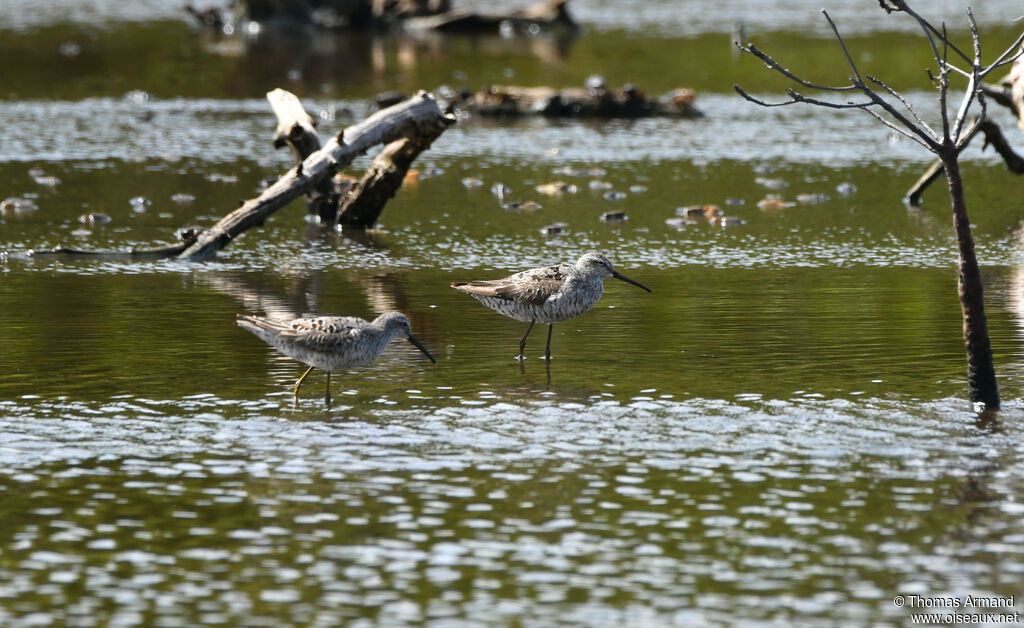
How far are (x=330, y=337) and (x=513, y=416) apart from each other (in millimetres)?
1718

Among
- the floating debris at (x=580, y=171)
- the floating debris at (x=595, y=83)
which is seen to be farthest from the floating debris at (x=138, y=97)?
the floating debris at (x=580, y=171)

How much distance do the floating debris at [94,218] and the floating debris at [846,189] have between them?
39.4 ft

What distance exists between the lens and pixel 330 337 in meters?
12.8

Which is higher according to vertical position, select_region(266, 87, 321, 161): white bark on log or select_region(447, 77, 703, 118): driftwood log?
select_region(447, 77, 703, 118): driftwood log

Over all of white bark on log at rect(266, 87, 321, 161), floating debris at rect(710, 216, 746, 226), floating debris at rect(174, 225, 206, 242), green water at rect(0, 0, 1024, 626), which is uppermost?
white bark on log at rect(266, 87, 321, 161)

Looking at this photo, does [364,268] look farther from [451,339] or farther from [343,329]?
[343,329]

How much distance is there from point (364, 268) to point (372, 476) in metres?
9.02

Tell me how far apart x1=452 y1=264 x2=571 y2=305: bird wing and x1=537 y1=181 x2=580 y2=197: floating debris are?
10.4 metres

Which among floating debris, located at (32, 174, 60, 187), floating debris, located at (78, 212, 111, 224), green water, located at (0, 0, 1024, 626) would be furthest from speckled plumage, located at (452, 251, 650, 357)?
floating debris, located at (32, 174, 60, 187)

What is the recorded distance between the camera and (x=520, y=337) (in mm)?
15898

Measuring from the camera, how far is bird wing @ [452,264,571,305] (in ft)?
48.5

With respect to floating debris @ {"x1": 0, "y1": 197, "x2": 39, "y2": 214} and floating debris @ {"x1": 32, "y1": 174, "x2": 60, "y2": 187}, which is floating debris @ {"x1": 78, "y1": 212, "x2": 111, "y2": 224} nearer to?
floating debris @ {"x1": 0, "y1": 197, "x2": 39, "y2": 214}

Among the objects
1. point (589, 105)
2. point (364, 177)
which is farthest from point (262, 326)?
point (589, 105)

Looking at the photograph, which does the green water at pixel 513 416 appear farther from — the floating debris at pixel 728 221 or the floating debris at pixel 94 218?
the floating debris at pixel 728 221
